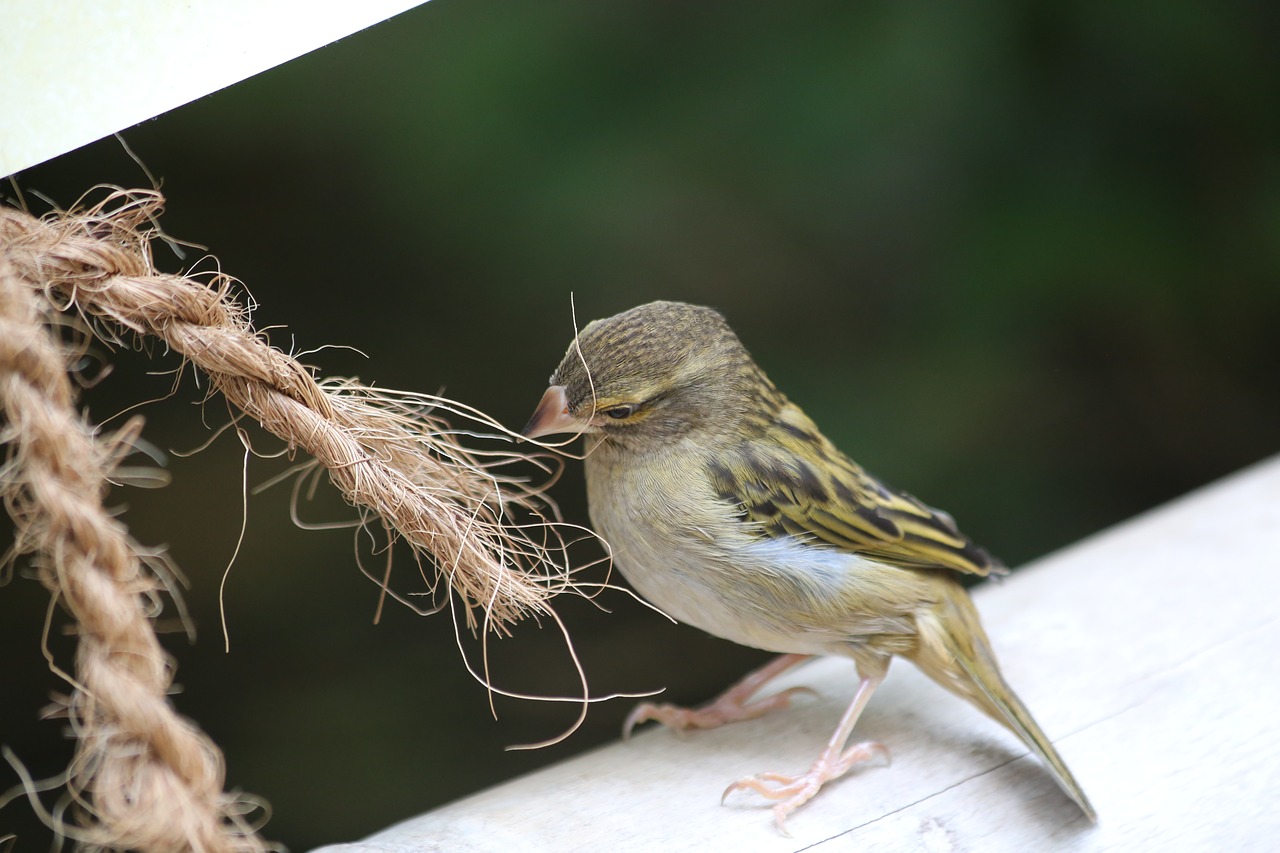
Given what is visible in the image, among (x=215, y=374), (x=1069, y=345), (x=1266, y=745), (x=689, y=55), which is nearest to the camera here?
(x=215, y=374)

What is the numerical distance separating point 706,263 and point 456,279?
943 millimetres

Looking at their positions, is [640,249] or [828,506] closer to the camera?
[828,506]

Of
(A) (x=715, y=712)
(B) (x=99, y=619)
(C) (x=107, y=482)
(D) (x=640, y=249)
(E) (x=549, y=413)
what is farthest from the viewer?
(D) (x=640, y=249)

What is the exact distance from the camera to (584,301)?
11.9 feet

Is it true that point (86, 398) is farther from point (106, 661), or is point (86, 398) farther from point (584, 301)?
point (106, 661)

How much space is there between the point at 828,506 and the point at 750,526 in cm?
21

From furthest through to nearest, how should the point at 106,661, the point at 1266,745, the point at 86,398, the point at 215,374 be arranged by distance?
the point at 86,398 < the point at 1266,745 < the point at 215,374 < the point at 106,661

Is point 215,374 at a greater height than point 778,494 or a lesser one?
greater

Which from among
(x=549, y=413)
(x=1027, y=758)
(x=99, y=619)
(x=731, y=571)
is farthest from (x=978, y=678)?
(x=99, y=619)

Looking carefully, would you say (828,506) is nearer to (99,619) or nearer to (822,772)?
(822,772)

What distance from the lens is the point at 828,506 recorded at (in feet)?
7.70

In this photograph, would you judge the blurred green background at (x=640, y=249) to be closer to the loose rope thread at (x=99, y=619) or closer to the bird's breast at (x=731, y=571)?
the bird's breast at (x=731, y=571)

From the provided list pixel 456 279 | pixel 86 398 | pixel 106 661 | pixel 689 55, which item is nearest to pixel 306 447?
pixel 106 661

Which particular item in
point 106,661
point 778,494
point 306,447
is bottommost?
point 778,494
